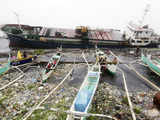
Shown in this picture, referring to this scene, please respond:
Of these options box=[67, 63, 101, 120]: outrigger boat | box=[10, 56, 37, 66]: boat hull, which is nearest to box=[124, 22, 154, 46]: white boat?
box=[67, 63, 101, 120]: outrigger boat

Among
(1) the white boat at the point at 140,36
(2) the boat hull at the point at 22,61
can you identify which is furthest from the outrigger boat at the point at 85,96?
(1) the white boat at the point at 140,36

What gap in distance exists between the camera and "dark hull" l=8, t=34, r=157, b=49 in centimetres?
1364

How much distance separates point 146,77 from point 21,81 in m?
10.7

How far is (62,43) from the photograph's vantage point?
47.4ft

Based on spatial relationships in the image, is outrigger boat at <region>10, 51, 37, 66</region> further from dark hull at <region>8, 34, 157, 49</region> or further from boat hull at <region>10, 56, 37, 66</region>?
dark hull at <region>8, 34, 157, 49</region>

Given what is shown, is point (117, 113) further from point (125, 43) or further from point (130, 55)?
point (125, 43)

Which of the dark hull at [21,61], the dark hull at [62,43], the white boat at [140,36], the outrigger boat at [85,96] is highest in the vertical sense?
the white boat at [140,36]

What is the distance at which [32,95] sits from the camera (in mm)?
6957

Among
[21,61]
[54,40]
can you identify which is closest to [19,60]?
[21,61]

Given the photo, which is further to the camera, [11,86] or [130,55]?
[130,55]

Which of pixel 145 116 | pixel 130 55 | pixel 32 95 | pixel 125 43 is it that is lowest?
pixel 145 116

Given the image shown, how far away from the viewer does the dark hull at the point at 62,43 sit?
13.6 metres

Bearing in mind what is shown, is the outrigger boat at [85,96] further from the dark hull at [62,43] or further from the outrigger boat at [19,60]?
the dark hull at [62,43]

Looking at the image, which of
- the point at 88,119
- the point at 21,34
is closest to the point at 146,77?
the point at 88,119
